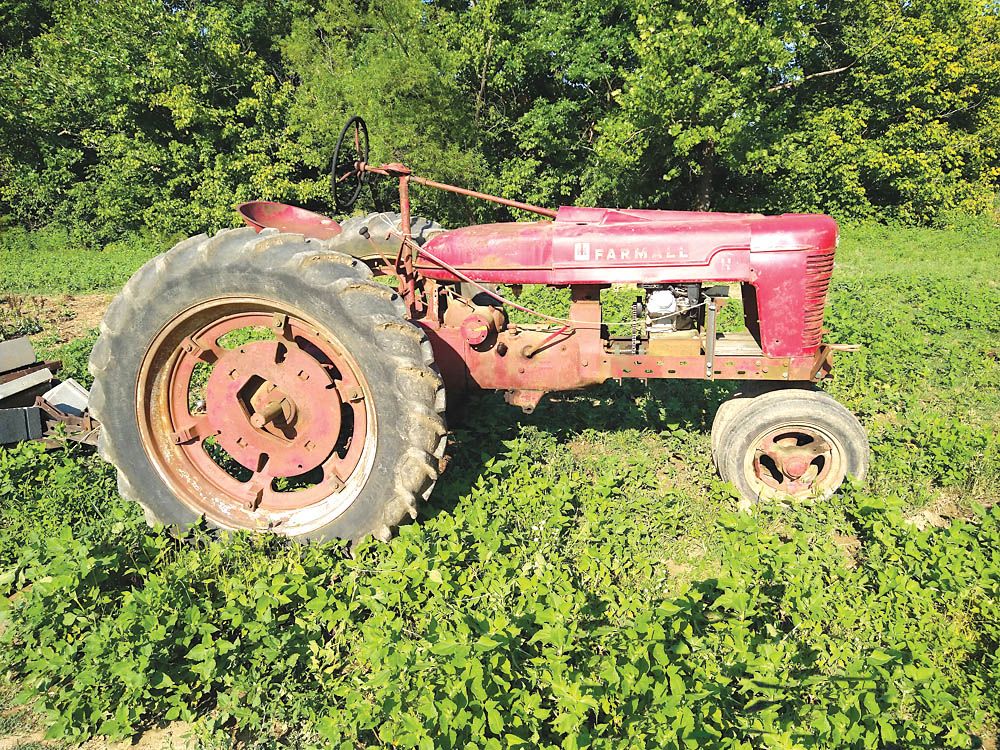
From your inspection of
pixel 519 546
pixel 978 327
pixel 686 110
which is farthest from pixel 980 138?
pixel 519 546

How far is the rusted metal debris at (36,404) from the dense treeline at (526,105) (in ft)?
38.9

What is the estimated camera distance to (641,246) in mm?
4160

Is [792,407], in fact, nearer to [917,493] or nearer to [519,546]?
[917,493]

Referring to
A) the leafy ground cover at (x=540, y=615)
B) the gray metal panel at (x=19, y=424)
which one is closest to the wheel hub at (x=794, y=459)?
the leafy ground cover at (x=540, y=615)

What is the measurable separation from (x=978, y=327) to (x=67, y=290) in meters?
14.2

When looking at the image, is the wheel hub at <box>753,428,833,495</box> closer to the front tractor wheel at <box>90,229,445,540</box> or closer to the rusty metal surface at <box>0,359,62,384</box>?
the front tractor wheel at <box>90,229,445,540</box>

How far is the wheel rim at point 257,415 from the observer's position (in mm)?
3703

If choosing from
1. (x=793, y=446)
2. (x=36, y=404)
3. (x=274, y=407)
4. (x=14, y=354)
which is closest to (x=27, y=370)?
(x=14, y=354)

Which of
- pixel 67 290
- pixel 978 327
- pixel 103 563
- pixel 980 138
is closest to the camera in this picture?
pixel 103 563

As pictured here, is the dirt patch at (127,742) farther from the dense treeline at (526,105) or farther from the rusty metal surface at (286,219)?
the dense treeline at (526,105)

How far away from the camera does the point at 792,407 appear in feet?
13.7

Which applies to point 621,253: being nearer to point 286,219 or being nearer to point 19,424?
point 286,219

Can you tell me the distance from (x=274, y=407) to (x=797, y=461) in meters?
3.20

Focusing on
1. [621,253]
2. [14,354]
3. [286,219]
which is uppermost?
[286,219]
